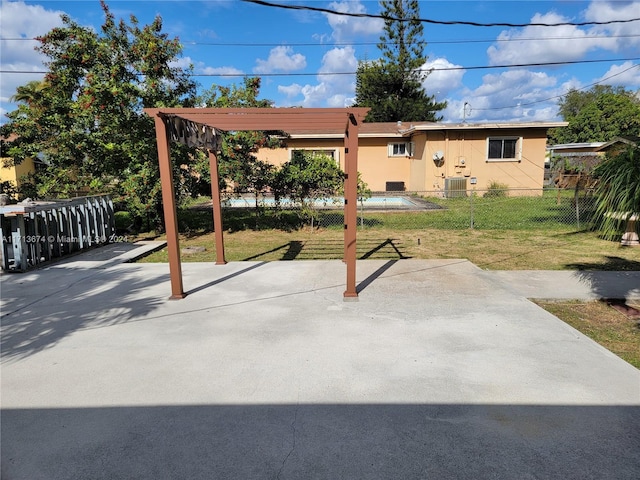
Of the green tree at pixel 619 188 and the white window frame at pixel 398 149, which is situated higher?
the white window frame at pixel 398 149

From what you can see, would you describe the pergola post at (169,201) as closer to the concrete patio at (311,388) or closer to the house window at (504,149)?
the concrete patio at (311,388)

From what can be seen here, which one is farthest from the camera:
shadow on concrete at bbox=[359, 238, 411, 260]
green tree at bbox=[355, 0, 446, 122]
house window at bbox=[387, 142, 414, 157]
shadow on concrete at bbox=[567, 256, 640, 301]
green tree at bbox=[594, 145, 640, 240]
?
green tree at bbox=[355, 0, 446, 122]

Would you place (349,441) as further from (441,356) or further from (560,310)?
(560,310)

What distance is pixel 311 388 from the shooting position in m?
3.08

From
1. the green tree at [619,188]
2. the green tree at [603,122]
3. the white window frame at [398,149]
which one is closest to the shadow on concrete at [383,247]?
the green tree at [619,188]

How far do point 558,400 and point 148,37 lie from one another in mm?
10530

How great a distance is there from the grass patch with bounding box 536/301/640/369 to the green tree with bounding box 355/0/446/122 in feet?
88.7

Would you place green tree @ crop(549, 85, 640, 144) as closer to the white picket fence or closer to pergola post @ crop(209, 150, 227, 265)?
pergola post @ crop(209, 150, 227, 265)

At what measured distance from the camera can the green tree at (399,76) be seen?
29.6 m

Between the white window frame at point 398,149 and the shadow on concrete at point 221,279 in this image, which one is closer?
the shadow on concrete at point 221,279

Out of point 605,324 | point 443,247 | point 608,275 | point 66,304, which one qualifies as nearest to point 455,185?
point 443,247

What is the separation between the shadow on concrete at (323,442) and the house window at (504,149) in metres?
17.7

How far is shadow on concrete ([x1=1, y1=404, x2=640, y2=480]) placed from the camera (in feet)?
7.31

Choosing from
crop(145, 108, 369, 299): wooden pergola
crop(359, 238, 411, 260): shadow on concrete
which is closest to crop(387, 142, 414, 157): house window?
crop(359, 238, 411, 260): shadow on concrete
